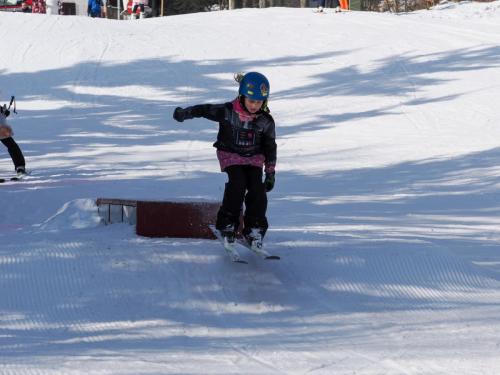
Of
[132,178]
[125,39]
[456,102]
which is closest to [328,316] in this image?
[132,178]

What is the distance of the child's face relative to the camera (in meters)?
7.03

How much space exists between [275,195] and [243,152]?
18.8 ft

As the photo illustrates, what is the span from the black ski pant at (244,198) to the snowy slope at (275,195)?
342 mm

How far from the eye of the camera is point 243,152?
7160 millimetres

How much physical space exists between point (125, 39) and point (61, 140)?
8027 millimetres

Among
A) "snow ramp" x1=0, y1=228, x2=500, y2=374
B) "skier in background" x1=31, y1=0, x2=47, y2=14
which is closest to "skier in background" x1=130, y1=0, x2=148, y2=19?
"skier in background" x1=31, y1=0, x2=47, y2=14

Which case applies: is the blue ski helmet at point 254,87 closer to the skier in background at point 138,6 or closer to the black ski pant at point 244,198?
the black ski pant at point 244,198

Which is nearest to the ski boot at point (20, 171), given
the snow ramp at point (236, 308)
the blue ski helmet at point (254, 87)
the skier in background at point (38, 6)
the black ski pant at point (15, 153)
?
the black ski pant at point (15, 153)

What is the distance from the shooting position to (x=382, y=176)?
14.3m

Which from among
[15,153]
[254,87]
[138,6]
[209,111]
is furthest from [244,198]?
[138,6]

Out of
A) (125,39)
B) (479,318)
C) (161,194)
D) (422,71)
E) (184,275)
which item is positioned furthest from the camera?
(125,39)

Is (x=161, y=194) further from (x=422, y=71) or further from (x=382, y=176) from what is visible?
(x=422, y=71)

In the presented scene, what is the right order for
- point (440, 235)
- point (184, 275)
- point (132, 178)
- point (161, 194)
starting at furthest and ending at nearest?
point (132, 178), point (161, 194), point (440, 235), point (184, 275)

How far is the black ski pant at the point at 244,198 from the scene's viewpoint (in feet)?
23.5
